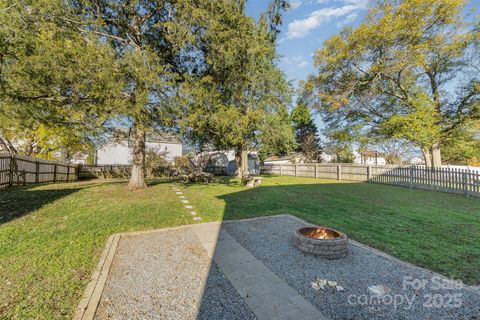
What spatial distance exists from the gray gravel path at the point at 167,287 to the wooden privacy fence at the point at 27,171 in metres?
9.98

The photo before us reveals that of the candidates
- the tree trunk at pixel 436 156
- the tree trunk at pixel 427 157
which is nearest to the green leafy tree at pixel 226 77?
the tree trunk at pixel 436 156

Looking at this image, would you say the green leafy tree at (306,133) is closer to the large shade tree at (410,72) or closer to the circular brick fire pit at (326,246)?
the large shade tree at (410,72)

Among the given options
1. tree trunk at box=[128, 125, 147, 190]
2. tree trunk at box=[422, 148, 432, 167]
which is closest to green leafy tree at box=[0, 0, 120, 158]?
tree trunk at box=[128, 125, 147, 190]

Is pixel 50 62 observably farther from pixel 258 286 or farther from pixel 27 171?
pixel 27 171

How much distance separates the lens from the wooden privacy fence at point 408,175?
9164 millimetres

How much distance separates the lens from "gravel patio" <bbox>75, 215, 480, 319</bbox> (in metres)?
2.28

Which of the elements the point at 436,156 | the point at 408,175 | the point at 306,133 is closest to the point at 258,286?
the point at 408,175

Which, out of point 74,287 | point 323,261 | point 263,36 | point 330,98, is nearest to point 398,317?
point 323,261

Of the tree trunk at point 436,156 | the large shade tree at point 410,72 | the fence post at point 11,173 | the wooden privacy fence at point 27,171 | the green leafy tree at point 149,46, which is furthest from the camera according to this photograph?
the tree trunk at point 436,156

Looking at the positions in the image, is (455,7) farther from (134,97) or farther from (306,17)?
(134,97)

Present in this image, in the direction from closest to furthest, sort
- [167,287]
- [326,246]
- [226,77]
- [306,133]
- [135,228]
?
[167,287] < [326,246] < [135,228] < [226,77] < [306,133]

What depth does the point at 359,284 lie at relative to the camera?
2762 millimetres

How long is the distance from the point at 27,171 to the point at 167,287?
13.0 metres

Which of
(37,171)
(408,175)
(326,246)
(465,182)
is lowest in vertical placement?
(326,246)
